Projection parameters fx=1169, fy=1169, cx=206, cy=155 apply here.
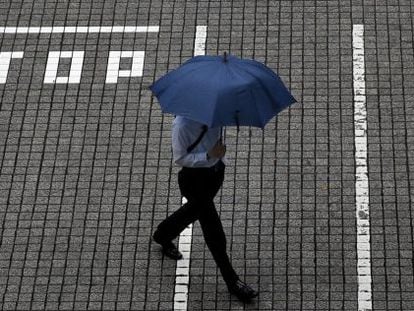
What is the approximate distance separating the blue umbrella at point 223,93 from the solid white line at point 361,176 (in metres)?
1.86

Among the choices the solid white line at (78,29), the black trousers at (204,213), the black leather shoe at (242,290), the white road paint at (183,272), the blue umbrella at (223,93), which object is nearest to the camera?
the blue umbrella at (223,93)

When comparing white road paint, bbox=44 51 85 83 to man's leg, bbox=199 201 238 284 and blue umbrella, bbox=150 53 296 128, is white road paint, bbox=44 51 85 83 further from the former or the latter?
blue umbrella, bbox=150 53 296 128

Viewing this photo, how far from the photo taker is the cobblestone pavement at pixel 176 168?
9.70 m

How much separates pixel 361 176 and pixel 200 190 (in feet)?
6.72

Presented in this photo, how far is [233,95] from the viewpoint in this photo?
8.28 m

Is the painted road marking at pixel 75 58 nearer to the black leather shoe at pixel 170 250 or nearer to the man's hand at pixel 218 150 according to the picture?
the black leather shoe at pixel 170 250

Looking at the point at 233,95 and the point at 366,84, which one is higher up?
the point at 233,95

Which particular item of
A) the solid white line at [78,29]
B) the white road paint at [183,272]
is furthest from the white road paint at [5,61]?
the white road paint at [183,272]

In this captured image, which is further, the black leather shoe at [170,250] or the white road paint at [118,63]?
the white road paint at [118,63]

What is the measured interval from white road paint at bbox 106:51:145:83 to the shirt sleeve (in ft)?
9.37

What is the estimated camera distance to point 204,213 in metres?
9.13

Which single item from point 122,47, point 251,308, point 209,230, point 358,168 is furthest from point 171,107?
point 122,47

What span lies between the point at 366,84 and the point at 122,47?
247 centimetres

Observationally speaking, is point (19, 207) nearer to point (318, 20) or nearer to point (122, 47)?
point (122, 47)
